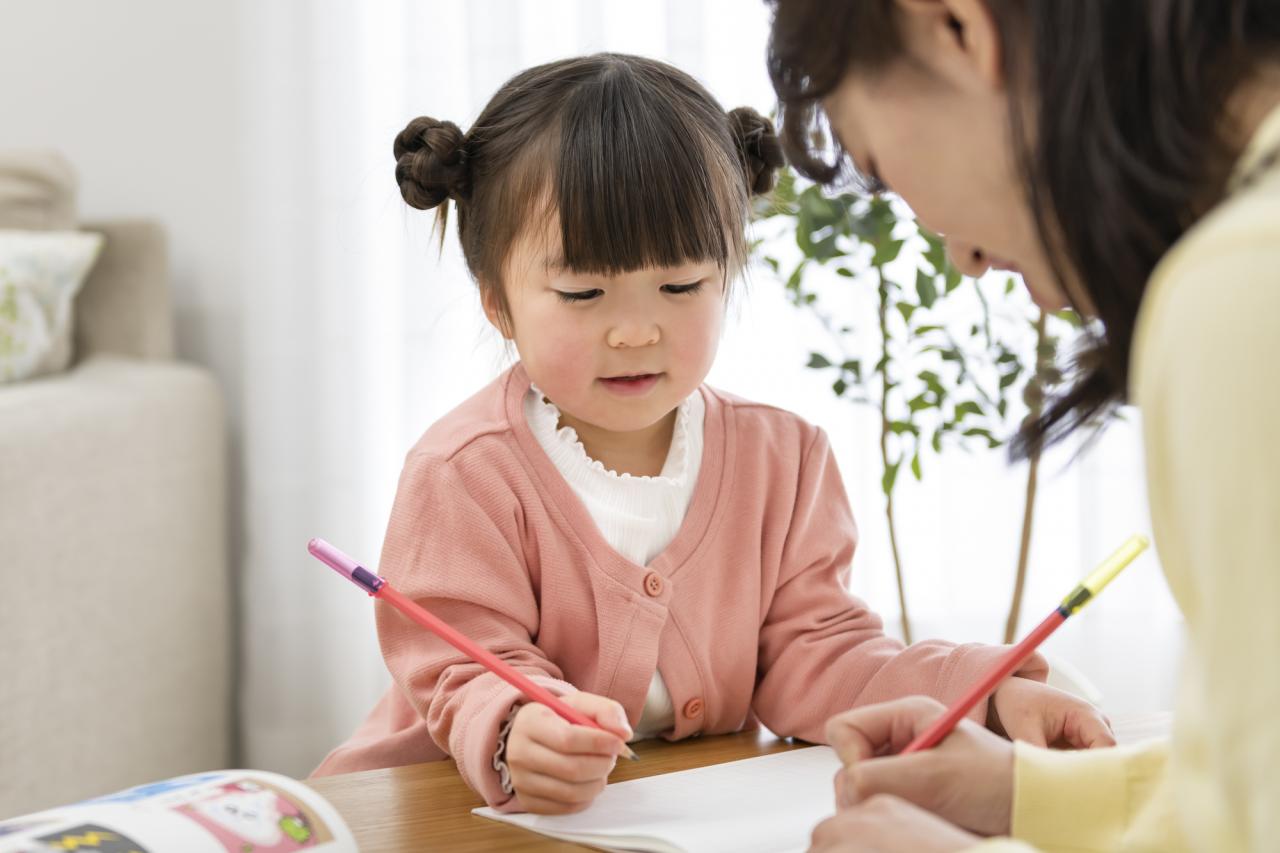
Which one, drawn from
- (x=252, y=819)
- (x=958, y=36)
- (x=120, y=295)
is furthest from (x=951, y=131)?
(x=120, y=295)

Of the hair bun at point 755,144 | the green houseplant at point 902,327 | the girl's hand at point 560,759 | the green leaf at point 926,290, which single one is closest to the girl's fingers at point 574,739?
the girl's hand at point 560,759

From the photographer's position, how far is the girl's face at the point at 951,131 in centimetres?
54

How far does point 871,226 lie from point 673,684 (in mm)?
758

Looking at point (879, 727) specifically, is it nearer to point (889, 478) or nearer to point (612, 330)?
point (612, 330)

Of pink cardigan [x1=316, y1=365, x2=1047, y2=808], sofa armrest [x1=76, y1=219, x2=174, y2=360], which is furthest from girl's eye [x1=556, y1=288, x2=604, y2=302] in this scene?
sofa armrest [x1=76, y1=219, x2=174, y2=360]

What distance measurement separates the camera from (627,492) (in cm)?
99

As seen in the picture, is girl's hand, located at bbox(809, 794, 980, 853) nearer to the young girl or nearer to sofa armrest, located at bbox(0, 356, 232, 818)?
the young girl

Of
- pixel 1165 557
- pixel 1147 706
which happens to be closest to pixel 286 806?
pixel 1165 557

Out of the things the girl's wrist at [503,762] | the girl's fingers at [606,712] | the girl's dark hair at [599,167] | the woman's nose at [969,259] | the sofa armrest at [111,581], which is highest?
the girl's dark hair at [599,167]

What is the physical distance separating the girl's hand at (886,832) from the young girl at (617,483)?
248mm

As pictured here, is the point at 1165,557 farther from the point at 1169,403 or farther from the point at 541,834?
the point at 541,834

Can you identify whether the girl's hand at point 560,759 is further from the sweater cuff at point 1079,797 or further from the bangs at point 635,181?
the bangs at point 635,181

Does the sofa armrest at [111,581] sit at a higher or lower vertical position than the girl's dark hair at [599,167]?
lower

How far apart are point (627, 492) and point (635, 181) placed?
0.23m
